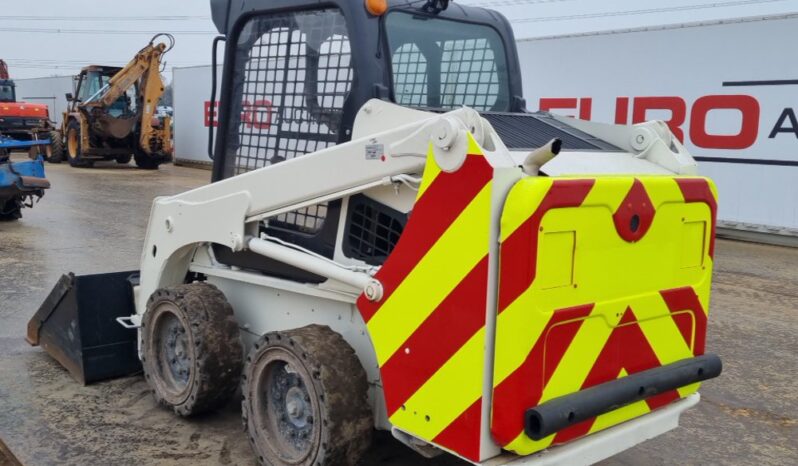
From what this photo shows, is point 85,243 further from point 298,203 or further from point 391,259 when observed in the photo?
point 391,259

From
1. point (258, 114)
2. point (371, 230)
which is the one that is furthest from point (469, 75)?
point (371, 230)

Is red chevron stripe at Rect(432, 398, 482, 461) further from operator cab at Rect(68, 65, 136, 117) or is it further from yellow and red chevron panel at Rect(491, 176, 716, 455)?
operator cab at Rect(68, 65, 136, 117)

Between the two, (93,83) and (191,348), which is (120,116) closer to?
(93,83)

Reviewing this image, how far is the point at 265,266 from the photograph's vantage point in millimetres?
3602

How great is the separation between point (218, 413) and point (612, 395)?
214 cm

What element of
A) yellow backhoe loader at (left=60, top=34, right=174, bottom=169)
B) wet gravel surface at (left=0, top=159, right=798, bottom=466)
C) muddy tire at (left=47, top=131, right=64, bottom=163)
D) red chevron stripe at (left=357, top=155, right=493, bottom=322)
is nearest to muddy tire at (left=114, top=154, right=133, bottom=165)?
yellow backhoe loader at (left=60, top=34, right=174, bottom=169)

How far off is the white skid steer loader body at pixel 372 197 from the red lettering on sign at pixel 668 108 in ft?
26.7

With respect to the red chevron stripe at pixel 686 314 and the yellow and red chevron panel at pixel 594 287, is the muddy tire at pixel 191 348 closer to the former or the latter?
the yellow and red chevron panel at pixel 594 287

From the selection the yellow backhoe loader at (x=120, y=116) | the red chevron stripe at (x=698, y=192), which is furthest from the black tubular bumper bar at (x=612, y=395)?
the yellow backhoe loader at (x=120, y=116)

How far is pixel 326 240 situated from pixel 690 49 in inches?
364

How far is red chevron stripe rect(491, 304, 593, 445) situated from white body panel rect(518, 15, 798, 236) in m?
8.75

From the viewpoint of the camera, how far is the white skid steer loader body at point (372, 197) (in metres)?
2.55

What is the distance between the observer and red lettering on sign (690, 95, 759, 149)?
10.3 metres

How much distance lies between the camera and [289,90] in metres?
3.62
